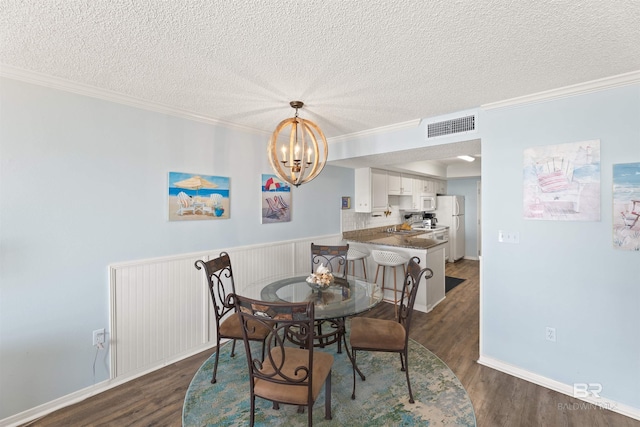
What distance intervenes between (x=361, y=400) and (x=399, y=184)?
171 inches

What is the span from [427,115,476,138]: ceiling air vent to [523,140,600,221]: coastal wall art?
0.55 metres

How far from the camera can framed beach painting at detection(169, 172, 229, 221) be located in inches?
105

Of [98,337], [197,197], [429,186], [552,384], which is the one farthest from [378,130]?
[429,186]

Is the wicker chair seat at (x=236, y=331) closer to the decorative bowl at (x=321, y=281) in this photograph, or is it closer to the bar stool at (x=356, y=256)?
the decorative bowl at (x=321, y=281)

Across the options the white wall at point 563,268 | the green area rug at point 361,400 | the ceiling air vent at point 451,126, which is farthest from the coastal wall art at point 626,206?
the green area rug at point 361,400

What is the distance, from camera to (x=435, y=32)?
148 cm

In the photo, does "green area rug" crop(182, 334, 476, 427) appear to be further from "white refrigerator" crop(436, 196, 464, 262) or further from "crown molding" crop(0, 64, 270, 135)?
"white refrigerator" crop(436, 196, 464, 262)

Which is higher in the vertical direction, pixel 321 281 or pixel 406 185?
pixel 406 185

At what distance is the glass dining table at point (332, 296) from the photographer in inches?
80.4

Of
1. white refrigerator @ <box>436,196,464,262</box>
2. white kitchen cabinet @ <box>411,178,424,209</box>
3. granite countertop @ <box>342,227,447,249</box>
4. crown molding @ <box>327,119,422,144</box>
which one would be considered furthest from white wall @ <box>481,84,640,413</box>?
white refrigerator @ <box>436,196,464,262</box>

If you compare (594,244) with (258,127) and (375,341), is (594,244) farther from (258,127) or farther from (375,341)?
(258,127)

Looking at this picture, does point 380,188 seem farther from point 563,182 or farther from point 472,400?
point 472,400

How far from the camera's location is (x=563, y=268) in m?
2.22

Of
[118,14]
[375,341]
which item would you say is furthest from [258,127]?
[375,341]
